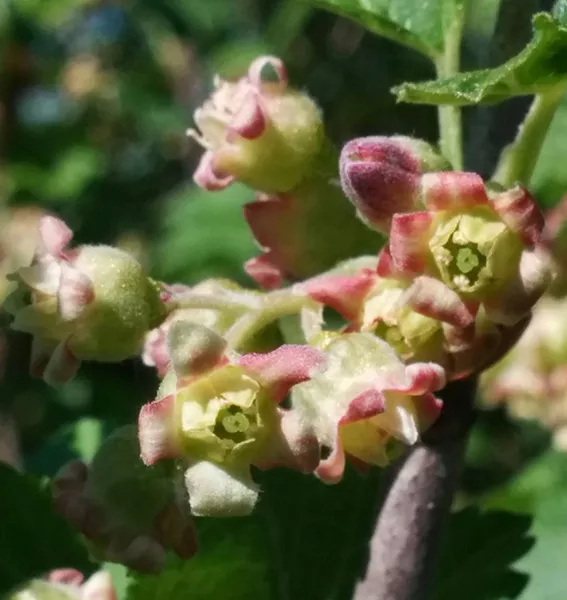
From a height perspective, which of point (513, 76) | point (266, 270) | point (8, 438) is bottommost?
point (8, 438)

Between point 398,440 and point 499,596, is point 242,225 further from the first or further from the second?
point 398,440

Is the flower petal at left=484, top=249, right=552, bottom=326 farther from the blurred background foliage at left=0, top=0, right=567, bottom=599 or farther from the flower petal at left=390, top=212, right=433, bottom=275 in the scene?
the blurred background foliage at left=0, top=0, right=567, bottom=599

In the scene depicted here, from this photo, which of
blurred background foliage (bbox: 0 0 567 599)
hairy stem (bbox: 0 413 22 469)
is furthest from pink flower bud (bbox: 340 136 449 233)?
hairy stem (bbox: 0 413 22 469)

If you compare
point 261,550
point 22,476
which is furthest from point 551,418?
point 22,476

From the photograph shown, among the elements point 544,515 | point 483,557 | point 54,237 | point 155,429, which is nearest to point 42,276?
point 54,237

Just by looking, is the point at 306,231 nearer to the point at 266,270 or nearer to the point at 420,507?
the point at 266,270
